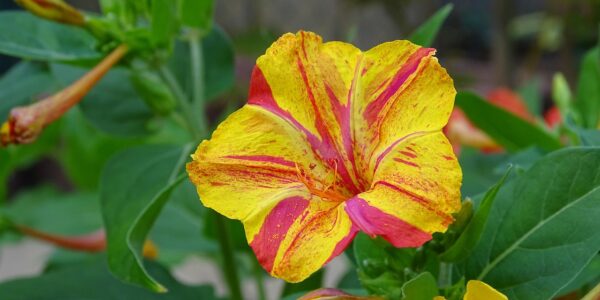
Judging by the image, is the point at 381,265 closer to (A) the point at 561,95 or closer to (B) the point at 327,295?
(B) the point at 327,295

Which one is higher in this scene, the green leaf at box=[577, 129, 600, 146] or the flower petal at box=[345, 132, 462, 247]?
the flower petal at box=[345, 132, 462, 247]

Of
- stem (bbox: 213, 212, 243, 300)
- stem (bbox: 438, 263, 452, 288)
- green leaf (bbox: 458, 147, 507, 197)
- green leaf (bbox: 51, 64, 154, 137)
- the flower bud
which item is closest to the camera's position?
stem (bbox: 438, 263, 452, 288)

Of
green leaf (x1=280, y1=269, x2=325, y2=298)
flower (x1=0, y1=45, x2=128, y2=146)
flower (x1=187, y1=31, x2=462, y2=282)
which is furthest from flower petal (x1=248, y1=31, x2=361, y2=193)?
green leaf (x1=280, y1=269, x2=325, y2=298)

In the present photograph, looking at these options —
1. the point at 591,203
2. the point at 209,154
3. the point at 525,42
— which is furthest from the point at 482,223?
the point at 525,42

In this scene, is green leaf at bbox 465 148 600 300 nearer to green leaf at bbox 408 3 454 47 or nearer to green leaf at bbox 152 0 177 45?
green leaf at bbox 408 3 454 47

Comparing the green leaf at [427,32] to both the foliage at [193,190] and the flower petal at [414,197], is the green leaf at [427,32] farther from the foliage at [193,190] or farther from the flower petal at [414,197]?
the flower petal at [414,197]

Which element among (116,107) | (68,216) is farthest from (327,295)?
(68,216)

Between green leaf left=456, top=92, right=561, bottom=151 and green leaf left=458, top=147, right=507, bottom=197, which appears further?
green leaf left=458, top=147, right=507, bottom=197

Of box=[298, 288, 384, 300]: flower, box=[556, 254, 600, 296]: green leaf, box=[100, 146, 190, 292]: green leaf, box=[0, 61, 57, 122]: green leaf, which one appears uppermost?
box=[298, 288, 384, 300]: flower
